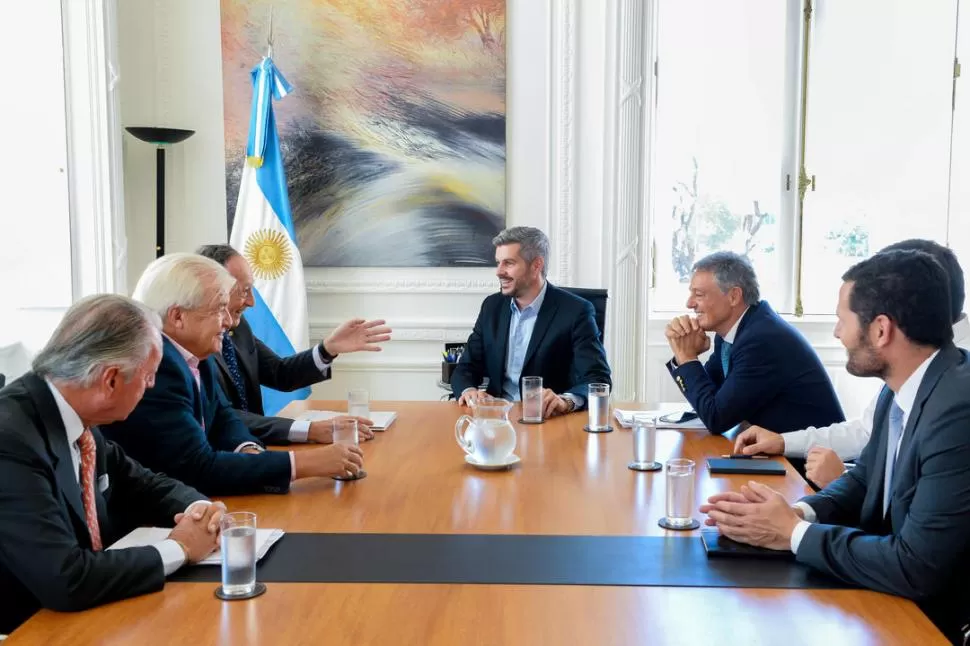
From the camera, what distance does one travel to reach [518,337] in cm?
397

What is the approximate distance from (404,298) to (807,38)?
2626 millimetres

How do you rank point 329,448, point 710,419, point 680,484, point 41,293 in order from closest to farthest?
point 680,484, point 329,448, point 710,419, point 41,293

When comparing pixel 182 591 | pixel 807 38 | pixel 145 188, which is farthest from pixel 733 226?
pixel 182 591

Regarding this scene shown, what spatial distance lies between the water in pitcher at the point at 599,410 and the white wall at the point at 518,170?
2.05 meters

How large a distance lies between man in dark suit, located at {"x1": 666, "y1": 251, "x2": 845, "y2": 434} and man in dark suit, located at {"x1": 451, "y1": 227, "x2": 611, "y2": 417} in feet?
1.68

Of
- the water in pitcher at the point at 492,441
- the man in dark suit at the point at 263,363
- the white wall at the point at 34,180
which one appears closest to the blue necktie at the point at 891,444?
the water in pitcher at the point at 492,441

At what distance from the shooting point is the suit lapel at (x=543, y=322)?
3.83 m

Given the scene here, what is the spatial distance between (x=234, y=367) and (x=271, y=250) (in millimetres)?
1710

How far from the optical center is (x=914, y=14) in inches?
204

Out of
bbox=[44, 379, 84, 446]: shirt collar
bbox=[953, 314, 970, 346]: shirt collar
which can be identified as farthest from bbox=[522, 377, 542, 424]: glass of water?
bbox=[44, 379, 84, 446]: shirt collar

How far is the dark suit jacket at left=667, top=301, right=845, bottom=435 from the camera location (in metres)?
3.08

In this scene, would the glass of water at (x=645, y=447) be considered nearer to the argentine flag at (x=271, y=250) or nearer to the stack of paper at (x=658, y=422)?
the stack of paper at (x=658, y=422)

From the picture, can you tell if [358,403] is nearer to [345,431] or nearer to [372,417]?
[372,417]

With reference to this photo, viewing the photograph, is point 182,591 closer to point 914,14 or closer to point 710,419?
point 710,419
